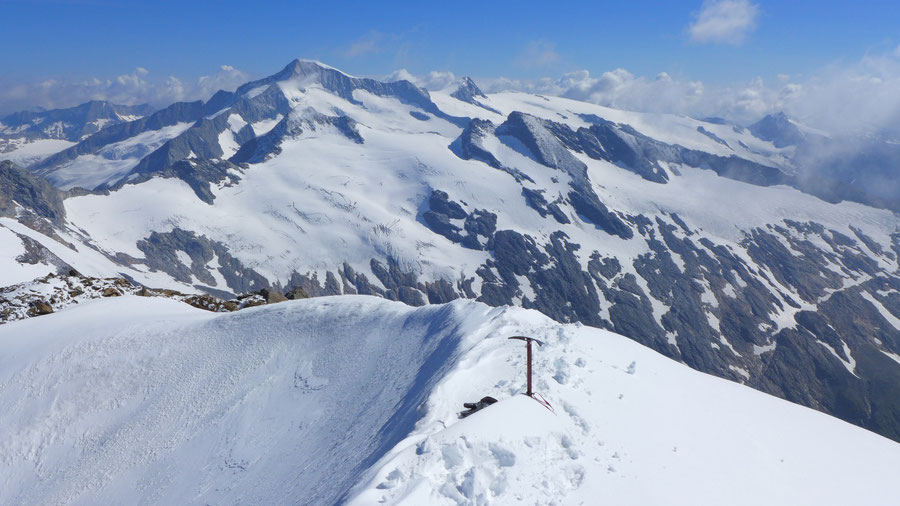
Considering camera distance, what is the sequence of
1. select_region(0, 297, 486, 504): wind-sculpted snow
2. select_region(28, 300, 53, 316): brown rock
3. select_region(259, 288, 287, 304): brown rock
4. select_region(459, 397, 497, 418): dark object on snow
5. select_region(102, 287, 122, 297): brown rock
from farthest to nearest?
select_region(102, 287, 122, 297): brown rock
select_region(259, 288, 287, 304): brown rock
select_region(28, 300, 53, 316): brown rock
select_region(0, 297, 486, 504): wind-sculpted snow
select_region(459, 397, 497, 418): dark object on snow

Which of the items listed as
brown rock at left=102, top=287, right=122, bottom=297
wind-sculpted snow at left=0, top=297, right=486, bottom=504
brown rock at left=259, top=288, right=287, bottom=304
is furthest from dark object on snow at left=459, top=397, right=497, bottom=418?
brown rock at left=102, top=287, right=122, bottom=297

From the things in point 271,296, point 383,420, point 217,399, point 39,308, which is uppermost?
point 383,420

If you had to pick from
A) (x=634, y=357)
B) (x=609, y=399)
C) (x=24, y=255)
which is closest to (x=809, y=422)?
(x=634, y=357)

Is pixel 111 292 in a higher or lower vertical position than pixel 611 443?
lower

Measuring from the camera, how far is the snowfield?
16.3 m

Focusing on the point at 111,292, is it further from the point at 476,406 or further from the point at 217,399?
the point at 476,406

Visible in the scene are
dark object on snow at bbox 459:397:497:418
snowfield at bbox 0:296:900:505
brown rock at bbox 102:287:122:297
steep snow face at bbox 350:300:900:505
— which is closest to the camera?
steep snow face at bbox 350:300:900:505

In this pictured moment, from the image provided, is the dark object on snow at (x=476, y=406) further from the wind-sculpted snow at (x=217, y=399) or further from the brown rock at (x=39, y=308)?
the brown rock at (x=39, y=308)

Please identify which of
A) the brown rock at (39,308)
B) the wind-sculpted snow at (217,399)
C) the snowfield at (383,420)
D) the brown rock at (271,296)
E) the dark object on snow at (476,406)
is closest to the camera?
the snowfield at (383,420)

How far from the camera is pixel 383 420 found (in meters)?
22.6

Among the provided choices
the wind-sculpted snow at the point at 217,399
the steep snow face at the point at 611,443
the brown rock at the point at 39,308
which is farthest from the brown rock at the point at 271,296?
the steep snow face at the point at 611,443

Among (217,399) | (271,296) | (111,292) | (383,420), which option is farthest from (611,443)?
(111,292)

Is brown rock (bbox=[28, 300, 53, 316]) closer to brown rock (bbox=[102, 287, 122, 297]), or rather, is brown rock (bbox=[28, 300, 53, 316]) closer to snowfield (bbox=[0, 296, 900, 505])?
snowfield (bbox=[0, 296, 900, 505])

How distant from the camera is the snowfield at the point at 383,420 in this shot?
53.5ft
